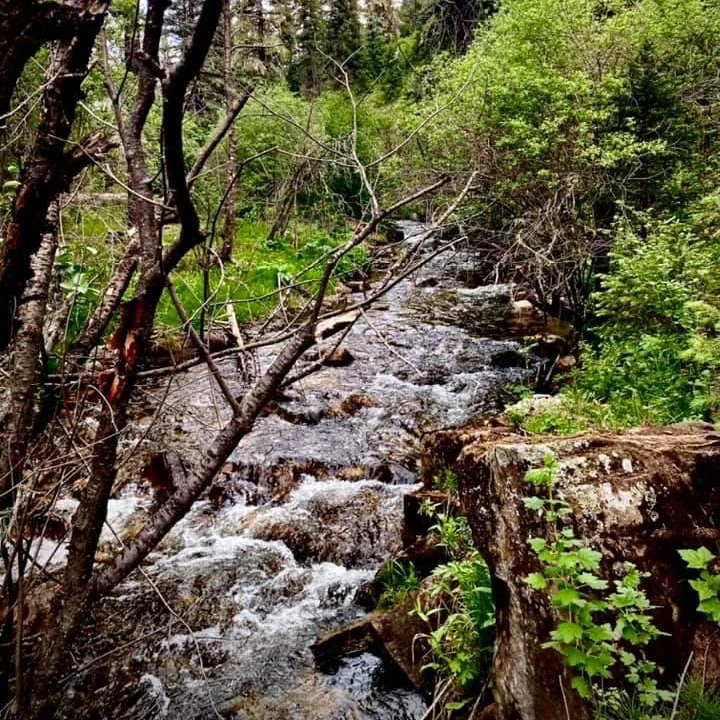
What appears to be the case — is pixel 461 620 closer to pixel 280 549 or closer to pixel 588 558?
pixel 588 558

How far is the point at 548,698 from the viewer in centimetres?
224

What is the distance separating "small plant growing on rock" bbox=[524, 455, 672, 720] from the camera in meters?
1.99

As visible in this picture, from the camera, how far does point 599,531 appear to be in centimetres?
231

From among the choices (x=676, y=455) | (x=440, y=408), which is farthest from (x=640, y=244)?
(x=676, y=455)

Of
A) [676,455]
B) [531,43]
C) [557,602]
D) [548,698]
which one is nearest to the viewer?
[557,602]

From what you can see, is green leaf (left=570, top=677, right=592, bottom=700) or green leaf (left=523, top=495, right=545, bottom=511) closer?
green leaf (left=570, top=677, right=592, bottom=700)

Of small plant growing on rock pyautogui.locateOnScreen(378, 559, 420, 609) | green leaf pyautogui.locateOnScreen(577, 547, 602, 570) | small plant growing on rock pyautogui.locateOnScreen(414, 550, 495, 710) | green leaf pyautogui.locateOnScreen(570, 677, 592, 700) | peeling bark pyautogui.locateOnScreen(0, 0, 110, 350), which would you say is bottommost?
small plant growing on rock pyautogui.locateOnScreen(378, 559, 420, 609)

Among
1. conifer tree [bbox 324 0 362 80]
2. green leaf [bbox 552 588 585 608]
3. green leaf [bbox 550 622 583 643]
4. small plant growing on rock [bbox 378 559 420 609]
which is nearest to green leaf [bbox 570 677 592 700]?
green leaf [bbox 550 622 583 643]

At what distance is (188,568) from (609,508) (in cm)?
386

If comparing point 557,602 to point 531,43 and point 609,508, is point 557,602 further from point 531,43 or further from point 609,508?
point 531,43

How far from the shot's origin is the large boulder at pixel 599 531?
2.23m

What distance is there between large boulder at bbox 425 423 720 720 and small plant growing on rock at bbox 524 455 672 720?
9 cm

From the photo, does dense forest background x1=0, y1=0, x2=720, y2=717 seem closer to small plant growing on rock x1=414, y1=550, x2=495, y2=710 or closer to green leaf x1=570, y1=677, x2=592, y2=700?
small plant growing on rock x1=414, y1=550, x2=495, y2=710

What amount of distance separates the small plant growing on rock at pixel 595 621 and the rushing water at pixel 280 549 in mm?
997
